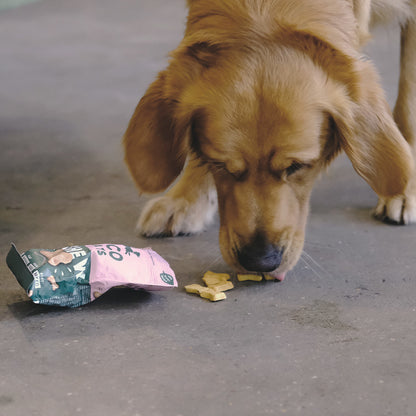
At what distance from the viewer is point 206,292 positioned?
2061 mm

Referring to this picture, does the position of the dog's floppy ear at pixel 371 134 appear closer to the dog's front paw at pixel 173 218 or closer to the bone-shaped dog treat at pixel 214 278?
the bone-shaped dog treat at pixel 214 278

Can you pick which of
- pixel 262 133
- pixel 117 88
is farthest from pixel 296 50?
pixel 117 88

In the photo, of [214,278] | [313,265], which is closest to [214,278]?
[214,278]

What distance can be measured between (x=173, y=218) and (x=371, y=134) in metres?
0.87

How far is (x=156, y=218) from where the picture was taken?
260 centimetres

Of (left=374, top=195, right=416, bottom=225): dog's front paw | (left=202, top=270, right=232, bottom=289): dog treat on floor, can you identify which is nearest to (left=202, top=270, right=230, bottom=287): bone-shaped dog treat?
(left=202, top=270, right=232, bottom=289): dog treat on floor

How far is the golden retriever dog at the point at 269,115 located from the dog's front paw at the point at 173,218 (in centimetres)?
39

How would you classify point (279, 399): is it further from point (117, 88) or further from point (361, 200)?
point (117, 88)

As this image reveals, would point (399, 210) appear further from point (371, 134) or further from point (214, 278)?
point (214, 278)

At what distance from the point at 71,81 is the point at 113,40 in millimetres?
1869

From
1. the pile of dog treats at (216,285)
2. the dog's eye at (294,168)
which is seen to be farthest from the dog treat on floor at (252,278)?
the dog's eye at (294,168)

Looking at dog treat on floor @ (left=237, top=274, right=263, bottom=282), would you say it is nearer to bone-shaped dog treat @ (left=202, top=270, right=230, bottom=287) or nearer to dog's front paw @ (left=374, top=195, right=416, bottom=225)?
bone-shaped dog treat @ (left=202, top=270, right=230, bottom=287)

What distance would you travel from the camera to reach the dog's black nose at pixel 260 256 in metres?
2.00

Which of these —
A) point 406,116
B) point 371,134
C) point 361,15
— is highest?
point 361,15
